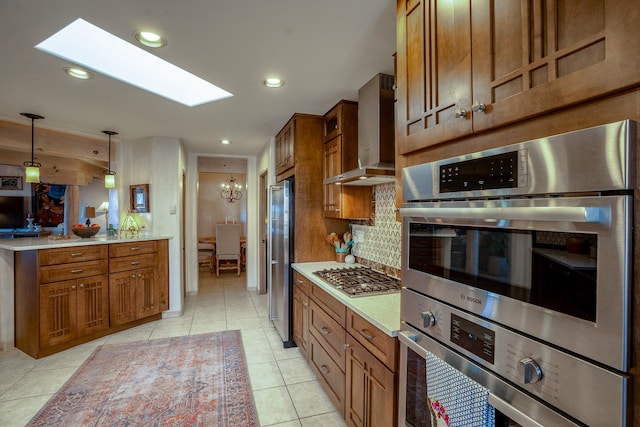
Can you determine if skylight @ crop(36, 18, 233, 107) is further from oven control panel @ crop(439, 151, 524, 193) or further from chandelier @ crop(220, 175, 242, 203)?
chandelier @ crop(220, 175, 242, 203)

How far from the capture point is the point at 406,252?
1300 millimetres

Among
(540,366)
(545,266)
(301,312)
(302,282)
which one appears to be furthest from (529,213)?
(301,312)

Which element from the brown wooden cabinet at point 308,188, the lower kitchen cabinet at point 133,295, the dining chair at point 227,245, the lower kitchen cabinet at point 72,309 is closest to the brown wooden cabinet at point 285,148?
the brown wooden cabinet at point 308,188

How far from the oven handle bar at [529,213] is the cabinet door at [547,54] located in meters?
0.25

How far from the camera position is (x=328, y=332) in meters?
2.20

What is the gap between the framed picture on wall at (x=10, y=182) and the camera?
695 cm

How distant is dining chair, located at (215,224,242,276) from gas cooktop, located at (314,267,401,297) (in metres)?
4.54

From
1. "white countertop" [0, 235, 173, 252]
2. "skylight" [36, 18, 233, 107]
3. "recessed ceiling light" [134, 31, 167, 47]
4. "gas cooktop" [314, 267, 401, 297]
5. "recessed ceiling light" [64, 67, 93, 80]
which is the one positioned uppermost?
"skylight" [36, 18, 233, 107]

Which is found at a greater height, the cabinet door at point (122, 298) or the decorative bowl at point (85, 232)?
the decorative bowl at point (85, 232)

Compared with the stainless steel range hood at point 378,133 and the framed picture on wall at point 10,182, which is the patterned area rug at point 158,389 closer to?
the stainless steel range hood at point 378,133

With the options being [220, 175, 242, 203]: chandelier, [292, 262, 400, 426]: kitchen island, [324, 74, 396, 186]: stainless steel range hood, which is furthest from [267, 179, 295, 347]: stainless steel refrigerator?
[220, 175, 242, 203]: chandelier

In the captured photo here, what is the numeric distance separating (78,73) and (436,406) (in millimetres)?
2967

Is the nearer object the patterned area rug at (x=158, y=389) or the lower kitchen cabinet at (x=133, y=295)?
the patterned area rug at (x=158, y=389)

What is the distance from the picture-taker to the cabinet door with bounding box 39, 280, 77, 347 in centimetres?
296
